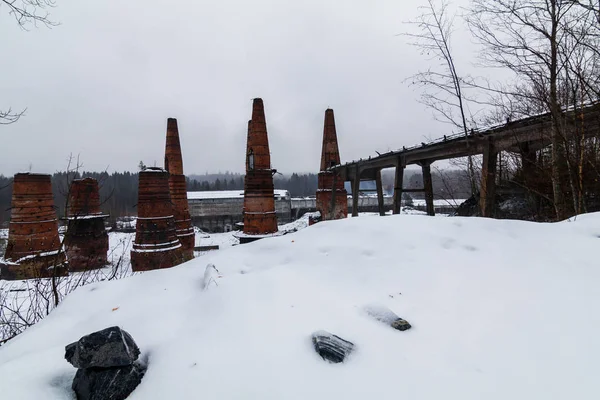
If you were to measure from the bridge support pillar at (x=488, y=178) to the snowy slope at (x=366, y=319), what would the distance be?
2.87 m

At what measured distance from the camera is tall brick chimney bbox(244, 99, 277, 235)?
43.6 ft

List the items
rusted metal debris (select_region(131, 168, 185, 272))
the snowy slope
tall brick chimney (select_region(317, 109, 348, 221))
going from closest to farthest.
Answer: the snowy slope → rusted metal debris (select_region(131, 168, 185, 272)) → tall brick chimney (select_region(317, 109, 348, 221))

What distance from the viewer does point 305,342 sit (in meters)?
1.73

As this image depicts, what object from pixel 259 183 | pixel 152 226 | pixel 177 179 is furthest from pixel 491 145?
pixel 177 179

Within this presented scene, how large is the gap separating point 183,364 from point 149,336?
0.42 metres

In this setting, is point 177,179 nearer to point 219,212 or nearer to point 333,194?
point 333,194

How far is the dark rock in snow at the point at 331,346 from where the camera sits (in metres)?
1.63

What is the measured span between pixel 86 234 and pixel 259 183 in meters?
7.41

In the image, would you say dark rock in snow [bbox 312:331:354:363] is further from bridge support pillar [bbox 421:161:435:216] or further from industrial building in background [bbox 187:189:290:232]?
industrial building in background [bbox 187:189:290:232]

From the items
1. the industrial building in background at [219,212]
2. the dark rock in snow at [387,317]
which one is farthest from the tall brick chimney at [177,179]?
the industrial building in background at [219,212]

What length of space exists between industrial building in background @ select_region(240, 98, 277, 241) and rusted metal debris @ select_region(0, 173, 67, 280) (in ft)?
23.0

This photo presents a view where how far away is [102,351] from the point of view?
1545mm

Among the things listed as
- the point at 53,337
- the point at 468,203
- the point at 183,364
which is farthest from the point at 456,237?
the point at 468,203

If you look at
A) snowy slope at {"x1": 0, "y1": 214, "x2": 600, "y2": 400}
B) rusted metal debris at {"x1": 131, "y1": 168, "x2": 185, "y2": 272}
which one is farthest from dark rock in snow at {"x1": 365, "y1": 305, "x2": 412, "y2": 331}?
rusted metal debris at {"x1": 131, "y1": 168, "x2": 185, "y2": 272}
